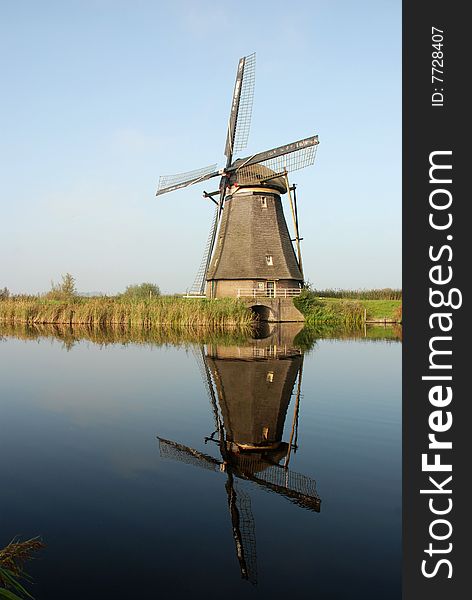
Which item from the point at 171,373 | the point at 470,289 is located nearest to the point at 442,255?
the point at 470,289

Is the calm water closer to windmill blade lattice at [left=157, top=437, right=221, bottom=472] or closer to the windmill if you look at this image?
windmill blade lattice at [left=157, top=437, right=221, bottom=472]

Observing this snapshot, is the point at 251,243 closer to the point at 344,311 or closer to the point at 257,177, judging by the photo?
the point at 257,177

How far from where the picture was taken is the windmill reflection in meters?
4.41

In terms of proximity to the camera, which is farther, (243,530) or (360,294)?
(360,294)

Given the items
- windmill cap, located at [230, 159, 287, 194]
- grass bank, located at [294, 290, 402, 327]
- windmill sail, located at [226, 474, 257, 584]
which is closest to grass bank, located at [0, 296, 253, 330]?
grass bank, located at [294, 290, 402, 327]

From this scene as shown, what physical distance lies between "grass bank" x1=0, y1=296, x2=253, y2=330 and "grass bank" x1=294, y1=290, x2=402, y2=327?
4.24m

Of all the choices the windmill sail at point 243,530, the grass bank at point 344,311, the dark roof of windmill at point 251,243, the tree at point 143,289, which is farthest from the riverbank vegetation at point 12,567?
the tree at point 143,289

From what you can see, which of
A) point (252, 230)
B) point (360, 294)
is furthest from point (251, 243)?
point (360, 294)

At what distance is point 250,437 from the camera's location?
6688 millimetres

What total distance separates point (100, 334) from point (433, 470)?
20.3 meters

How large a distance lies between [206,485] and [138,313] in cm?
2050

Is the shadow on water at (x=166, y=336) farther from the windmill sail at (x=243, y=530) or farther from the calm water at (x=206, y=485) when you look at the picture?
the windmill sail at (x=243, y=530)

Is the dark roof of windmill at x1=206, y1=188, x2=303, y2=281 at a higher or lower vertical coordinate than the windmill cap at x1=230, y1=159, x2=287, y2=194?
lower

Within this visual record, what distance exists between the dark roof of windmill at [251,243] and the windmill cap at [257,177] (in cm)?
49
